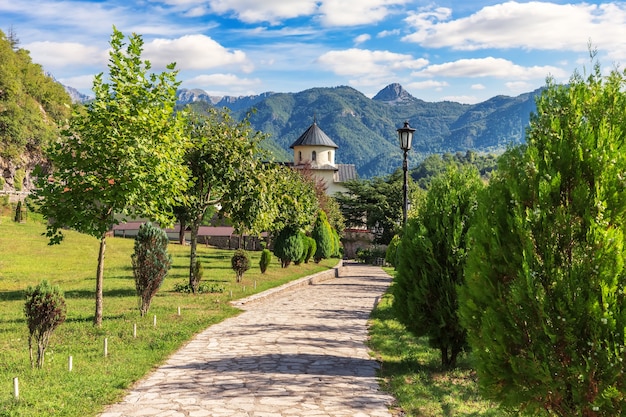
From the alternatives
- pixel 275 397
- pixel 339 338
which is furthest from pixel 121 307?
pixel 275 397

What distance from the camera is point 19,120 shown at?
60594 millimetres

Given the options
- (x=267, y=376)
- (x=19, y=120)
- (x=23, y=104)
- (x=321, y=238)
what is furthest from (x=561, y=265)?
(x=23, y=104)

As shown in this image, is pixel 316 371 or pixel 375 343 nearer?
pixel 316 371

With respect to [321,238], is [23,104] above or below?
above

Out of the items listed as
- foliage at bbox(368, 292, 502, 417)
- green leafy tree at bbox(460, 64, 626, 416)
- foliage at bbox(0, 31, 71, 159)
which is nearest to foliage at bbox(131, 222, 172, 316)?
foliage at bbox(368, 292, 502, 417)

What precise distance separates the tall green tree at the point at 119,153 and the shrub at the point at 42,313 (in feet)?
10.5

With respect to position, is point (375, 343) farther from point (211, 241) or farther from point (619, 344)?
point (211, 241)

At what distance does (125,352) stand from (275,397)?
3518 millimetres

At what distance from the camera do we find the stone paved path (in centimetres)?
617

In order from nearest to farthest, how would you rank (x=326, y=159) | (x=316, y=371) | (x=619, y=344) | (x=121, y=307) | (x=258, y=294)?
1. (x=619, y=344)
2. (x=316, y=371)
3. (x=121, y=307)
4. (x=258, y=294)
5. (x=326, y=159)

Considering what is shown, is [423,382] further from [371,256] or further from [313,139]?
[313,139]

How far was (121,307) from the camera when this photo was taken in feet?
45.5

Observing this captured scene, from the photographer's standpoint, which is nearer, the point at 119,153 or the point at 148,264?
the point at 119,153

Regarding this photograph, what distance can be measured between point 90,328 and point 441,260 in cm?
732
